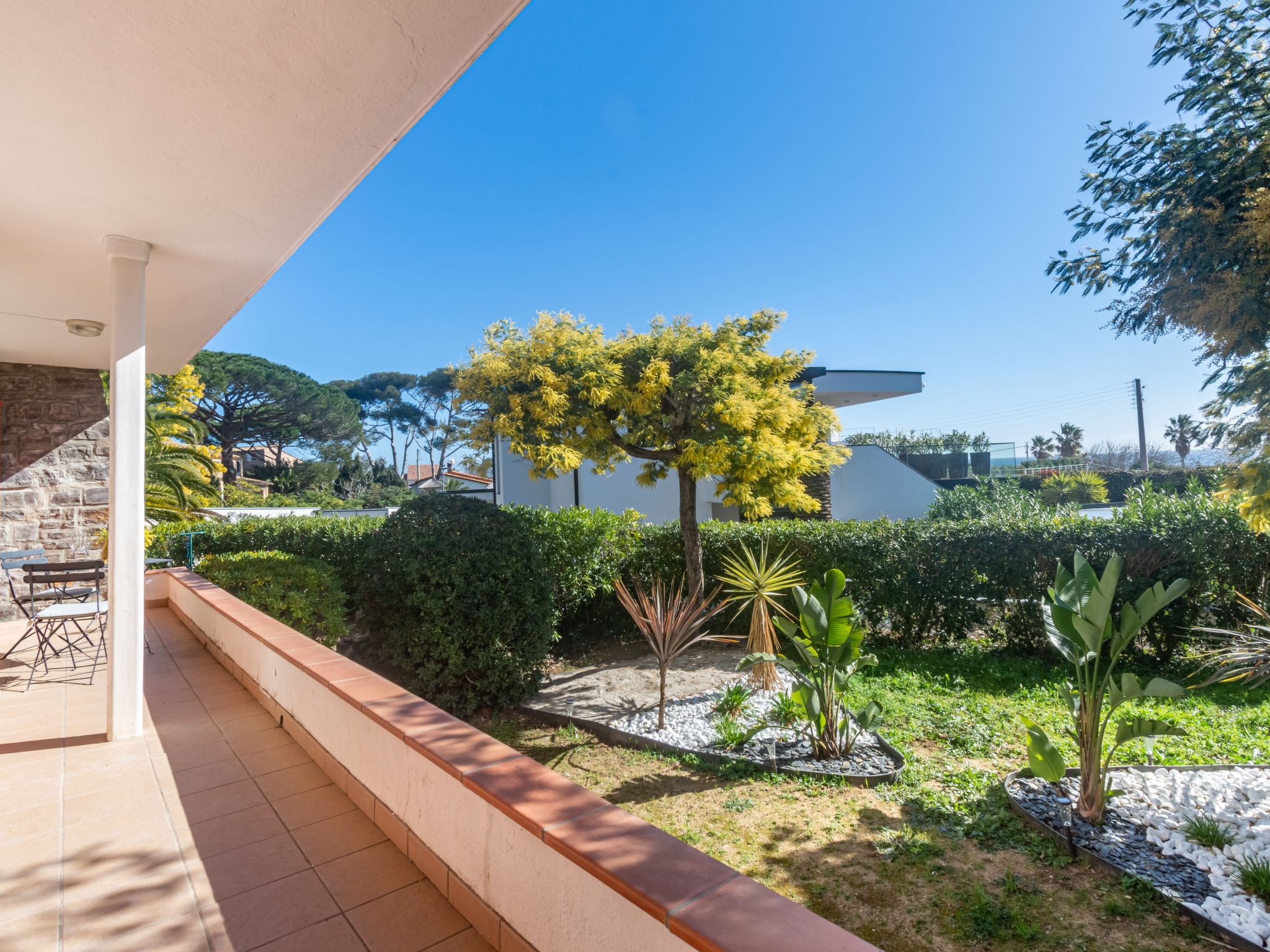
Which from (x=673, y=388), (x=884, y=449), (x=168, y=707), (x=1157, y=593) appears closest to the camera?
(x=1157, y=593)

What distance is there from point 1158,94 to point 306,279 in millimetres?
47538

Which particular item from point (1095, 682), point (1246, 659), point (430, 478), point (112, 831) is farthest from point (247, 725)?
point (430, 478)

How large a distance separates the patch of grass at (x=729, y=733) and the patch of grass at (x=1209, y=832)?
112 inches

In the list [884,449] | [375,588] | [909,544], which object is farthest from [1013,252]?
[375,588]

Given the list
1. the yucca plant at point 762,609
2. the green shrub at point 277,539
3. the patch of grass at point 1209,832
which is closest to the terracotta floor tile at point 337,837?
the patch of grass at point 1209,832

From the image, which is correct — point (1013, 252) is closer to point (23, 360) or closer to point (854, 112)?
point (854, 112)

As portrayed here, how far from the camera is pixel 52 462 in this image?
768 centimetres

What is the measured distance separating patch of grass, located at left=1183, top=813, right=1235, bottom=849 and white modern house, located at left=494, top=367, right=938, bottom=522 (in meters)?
13.1

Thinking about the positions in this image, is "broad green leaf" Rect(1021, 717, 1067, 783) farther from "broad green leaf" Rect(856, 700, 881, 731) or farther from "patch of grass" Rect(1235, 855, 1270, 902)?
"broad green leaf" Rect(856, 700, 881, 731)

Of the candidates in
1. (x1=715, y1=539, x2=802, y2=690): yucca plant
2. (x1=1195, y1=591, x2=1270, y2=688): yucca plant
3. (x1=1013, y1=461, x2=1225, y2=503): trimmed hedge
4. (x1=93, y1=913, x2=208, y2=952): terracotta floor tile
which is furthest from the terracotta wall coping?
(x1=1013, y1=461, x2=1225, y2=503): trimmed hedge

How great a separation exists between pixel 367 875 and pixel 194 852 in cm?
77

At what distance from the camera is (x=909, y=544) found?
8.32 m

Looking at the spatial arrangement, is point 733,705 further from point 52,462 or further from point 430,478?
point 430,478

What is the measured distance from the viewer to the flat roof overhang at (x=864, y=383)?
57.2 ft
